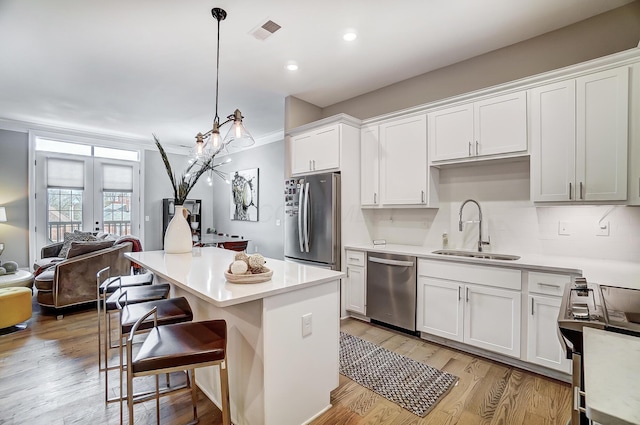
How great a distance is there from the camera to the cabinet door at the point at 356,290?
340 cm

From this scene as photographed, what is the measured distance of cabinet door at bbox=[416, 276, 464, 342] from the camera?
8.84 feet

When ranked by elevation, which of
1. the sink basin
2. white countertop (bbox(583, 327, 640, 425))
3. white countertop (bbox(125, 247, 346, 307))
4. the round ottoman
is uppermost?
white countertop (bbox(583, 327, 640, 425))

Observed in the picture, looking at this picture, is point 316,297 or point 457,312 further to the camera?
point 457,312

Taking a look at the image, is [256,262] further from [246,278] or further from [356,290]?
[356,290]

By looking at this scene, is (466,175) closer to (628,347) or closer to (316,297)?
(316,297)

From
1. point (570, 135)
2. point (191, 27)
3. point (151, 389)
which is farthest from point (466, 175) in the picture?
point (151, 389)

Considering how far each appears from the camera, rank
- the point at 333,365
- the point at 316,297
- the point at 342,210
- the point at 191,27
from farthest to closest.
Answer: the point at 342,210, the point at 191,27, the point at 333,365, the point at 316,297

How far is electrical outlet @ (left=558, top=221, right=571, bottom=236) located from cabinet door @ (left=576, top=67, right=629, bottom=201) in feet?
1.22

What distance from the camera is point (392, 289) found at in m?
3.12

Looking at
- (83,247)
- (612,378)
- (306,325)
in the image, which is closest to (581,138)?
(612,378)

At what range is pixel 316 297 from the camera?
5.87ft

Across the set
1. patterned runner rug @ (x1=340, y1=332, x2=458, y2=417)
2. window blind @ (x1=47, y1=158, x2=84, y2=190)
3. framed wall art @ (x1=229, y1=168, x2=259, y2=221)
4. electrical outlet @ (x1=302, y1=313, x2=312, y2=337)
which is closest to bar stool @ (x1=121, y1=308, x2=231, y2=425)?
electrical outlet @ (x1=302, y1=313, x2=312, y2=337)

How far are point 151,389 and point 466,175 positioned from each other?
3395 millimetres

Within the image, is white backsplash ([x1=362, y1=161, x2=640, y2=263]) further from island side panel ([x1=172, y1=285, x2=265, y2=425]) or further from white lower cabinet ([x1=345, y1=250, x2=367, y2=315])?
island side panel ([x1=172, y1=285, x2=265, y2=425])
